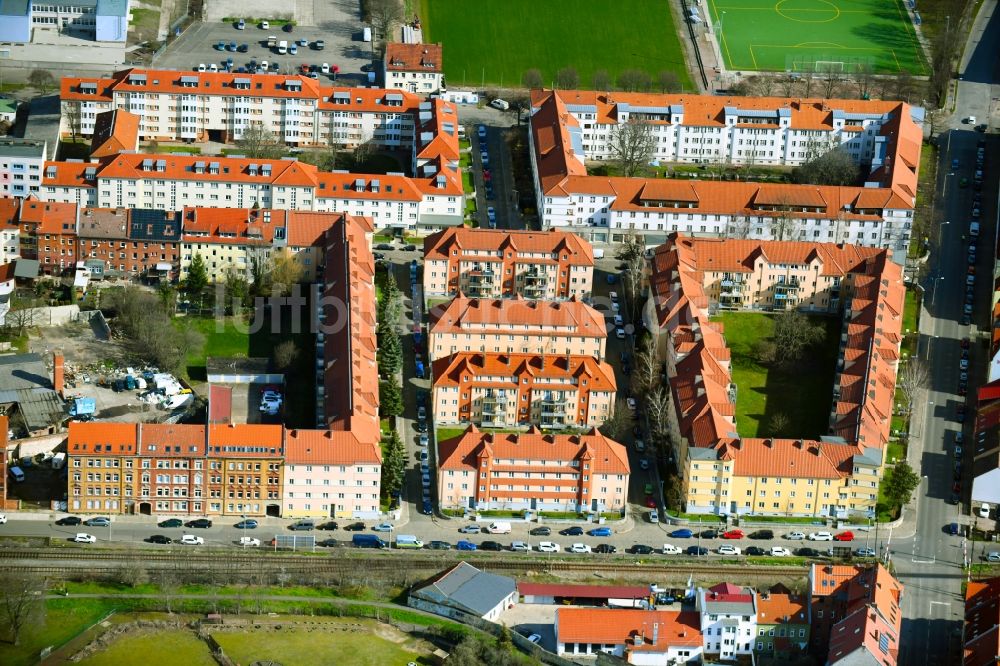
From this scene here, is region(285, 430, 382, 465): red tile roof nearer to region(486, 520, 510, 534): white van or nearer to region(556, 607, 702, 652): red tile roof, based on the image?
region(486, 520, 510, 534): white van

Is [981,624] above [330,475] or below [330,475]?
below

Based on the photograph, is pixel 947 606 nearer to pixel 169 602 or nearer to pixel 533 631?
pixel 533 631

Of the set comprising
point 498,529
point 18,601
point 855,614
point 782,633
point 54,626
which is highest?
point 498,529

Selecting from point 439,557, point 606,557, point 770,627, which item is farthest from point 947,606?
point 439,557

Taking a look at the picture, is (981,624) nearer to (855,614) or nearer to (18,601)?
(855,614)

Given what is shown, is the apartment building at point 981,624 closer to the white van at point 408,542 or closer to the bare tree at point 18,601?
the white van at point 408,542

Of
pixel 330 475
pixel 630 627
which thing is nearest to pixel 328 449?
pixel 330 475
